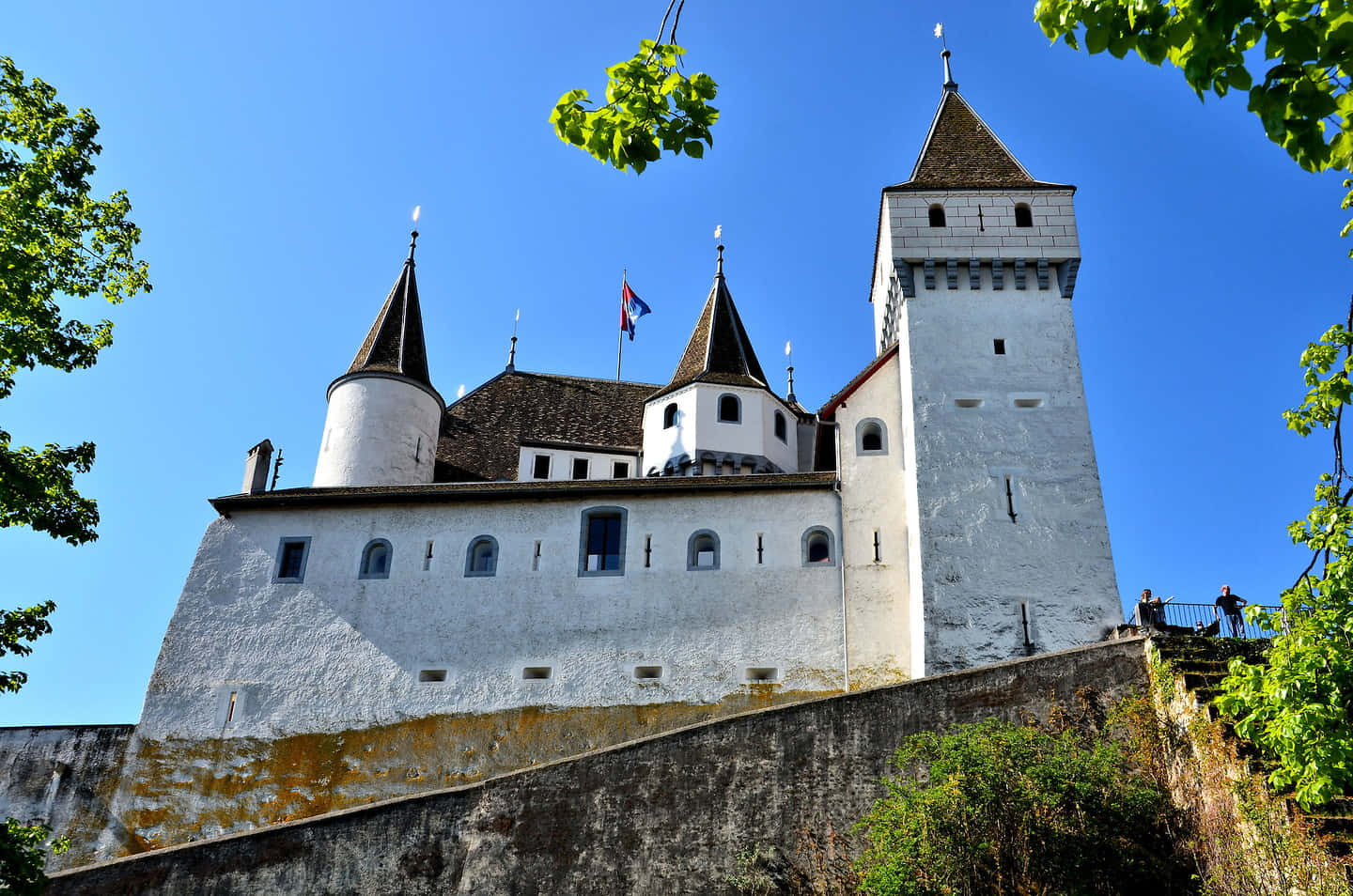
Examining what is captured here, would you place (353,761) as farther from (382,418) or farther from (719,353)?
(719,353)

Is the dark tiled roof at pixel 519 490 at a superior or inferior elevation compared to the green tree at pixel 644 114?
superior

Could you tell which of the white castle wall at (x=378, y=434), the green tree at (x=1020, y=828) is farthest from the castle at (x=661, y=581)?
the green tree at (x=1020, y=828)

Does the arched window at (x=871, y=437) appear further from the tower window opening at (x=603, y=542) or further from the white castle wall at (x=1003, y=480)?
the tower window opening at (x=603, y=542)

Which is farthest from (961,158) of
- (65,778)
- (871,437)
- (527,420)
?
(65,778)

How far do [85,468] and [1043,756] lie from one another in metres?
13.6

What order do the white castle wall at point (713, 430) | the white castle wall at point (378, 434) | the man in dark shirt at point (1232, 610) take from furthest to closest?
the white castle wall at point (713, 430) < the white castle wall at point (378, 434) < the man in dark shirt at point (1232, 610)

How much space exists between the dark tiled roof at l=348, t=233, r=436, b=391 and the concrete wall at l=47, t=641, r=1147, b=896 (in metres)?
17.7

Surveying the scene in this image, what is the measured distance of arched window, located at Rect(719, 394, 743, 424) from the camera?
3441cm

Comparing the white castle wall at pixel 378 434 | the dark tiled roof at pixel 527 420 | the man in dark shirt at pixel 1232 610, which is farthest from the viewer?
the dark tiled roof at pixel 527 420

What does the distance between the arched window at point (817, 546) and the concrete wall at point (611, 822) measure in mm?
6908

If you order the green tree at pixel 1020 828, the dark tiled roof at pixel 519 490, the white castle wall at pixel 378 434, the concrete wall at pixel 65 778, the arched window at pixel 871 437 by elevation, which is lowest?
the green tree at pixel 1020 828

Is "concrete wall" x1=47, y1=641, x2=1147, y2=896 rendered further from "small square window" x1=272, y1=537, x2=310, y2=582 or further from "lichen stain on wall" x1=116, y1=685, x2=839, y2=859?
"small square window" x1=272, y1=537, x2=310, y2=582

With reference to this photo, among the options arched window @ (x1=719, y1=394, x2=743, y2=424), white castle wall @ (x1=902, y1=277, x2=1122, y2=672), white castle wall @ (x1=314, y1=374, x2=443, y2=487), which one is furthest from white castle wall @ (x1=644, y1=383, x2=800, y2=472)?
white castle wall @ (x1=902, y1=277, x2=1122, y2=672)

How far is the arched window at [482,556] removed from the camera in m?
28.0
